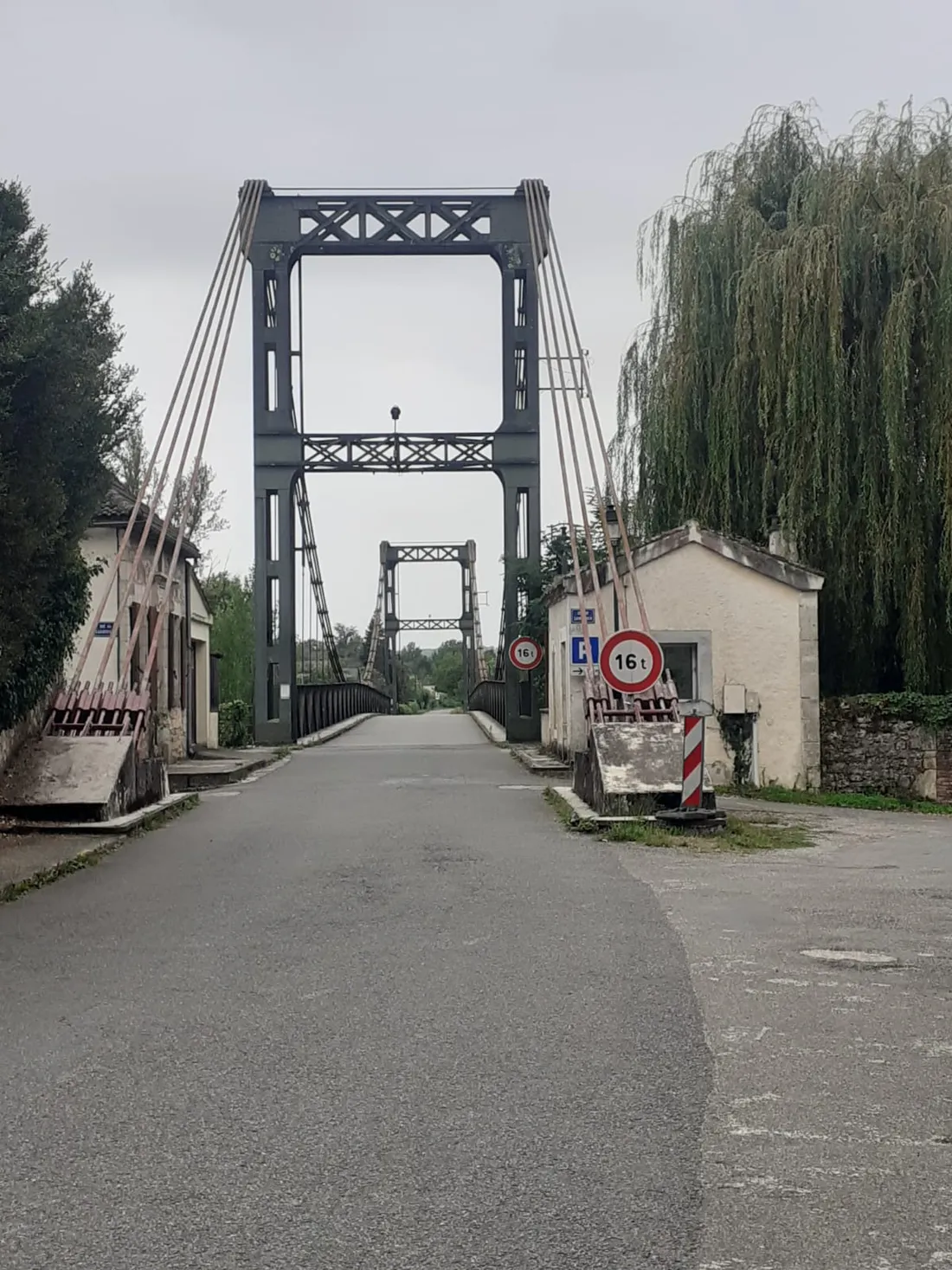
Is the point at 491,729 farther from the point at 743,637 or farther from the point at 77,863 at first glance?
the point at 77,863

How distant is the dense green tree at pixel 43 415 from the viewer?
1019 centimetres

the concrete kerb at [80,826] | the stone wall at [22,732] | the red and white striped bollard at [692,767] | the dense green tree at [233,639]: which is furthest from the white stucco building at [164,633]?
the dense green tree at [233,639]

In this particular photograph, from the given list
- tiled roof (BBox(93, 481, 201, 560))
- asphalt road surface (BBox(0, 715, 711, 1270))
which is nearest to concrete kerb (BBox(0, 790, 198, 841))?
asphalt road surface (BBox(0, 715, 711, 1270))

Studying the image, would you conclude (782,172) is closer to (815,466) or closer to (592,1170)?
(815,466)

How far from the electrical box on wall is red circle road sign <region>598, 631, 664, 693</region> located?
5.26 meters

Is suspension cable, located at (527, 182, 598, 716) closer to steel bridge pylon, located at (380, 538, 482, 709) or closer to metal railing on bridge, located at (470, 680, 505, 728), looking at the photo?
metal railing on bridge, located at (470, 680, 505, 728)

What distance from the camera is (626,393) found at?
73.7ft

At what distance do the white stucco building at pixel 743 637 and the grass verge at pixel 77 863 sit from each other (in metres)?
6.50

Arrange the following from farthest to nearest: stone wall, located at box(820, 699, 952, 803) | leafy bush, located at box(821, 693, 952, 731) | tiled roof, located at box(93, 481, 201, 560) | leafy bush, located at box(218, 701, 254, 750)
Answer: leafy bush, located at box(218, 701, 254, 750), tiled roof, located at box(93, 481, 201, 560), stone wall, located at box(820, 699, 952, 803), leafy bush, located at box(821, 693, 952, 731)

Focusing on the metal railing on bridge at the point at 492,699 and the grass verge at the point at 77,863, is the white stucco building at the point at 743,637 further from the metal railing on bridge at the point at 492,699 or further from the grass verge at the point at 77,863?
the metal railing on bridge at the point at 492,699

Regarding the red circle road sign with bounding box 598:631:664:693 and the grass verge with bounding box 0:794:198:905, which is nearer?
the grass verge with bounding box 0:794:198:905

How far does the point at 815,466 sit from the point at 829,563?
1.32 meters

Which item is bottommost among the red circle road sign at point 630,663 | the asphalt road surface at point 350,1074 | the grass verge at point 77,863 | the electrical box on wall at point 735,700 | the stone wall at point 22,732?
the asphalt road surface at point 350,1074

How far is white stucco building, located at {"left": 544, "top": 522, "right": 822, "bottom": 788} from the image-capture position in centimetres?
1834
